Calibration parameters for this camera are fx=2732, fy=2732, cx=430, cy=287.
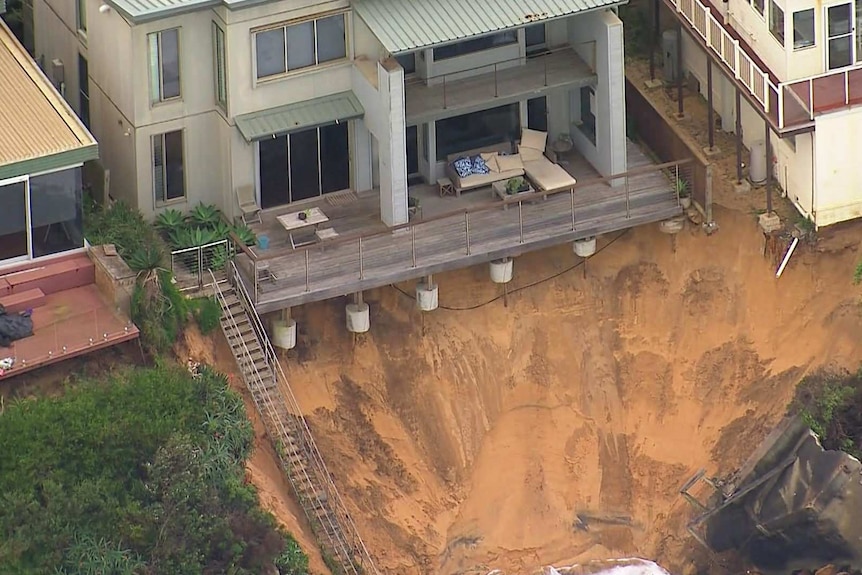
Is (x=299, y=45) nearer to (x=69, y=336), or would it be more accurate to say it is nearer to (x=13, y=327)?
(x=69, y=336)

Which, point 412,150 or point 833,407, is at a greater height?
point 412,150

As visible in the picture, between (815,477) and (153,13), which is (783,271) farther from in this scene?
(153,13)

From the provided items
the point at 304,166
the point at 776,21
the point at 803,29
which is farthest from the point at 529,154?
the point at 803,29

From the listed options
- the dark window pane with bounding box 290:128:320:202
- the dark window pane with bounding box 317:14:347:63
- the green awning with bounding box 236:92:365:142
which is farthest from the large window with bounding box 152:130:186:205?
the dark window pane with bounding box 317:14:347:63

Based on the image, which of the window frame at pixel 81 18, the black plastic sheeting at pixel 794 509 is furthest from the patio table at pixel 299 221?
the black plastic sheeting at pixel 794 509

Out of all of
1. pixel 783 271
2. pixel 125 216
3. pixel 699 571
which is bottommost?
pixel 699 571

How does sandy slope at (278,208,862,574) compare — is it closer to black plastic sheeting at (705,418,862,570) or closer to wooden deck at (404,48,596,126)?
black plastic sheeting at (705,418,862,570)

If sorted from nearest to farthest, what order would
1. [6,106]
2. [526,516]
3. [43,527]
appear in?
[43,527] < [6,106] < [526,516]

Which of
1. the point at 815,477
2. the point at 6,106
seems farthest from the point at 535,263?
A: the point at 6,106
